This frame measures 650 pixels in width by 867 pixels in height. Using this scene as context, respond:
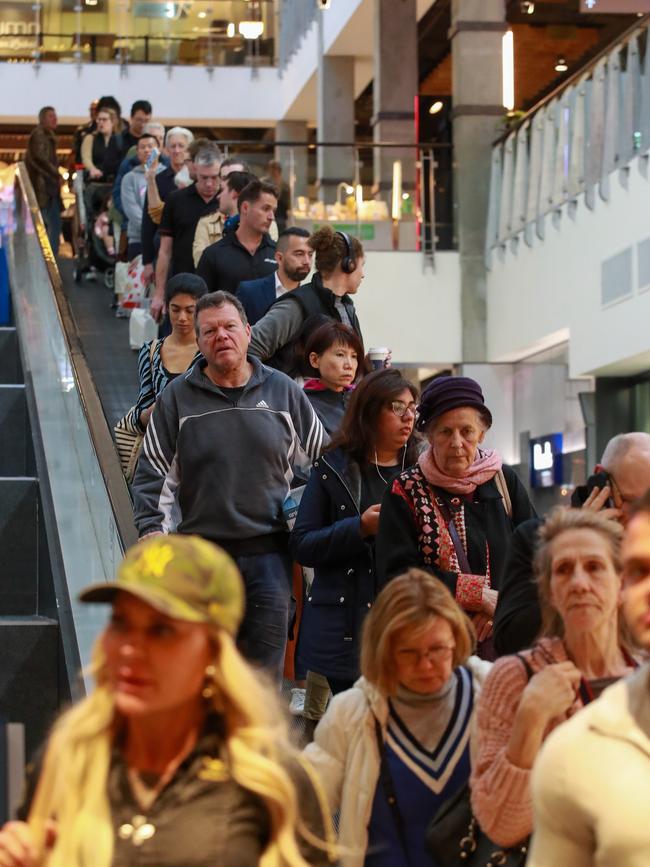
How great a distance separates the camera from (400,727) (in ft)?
13.6

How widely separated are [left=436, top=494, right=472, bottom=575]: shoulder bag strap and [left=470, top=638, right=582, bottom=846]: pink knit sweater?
5.04ft

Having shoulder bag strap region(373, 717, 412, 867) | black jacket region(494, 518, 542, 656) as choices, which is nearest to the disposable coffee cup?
black jacket region(494, 518, 542, 656)

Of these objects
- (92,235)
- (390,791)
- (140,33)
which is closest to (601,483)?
(390,791)

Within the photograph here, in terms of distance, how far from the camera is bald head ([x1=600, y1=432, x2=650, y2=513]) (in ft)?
16.9

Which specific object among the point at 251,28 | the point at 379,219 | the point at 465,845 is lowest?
the point at 465,845

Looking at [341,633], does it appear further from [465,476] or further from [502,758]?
[502,758]

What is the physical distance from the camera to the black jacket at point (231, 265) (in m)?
9.08

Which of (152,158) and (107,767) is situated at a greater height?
(152,158)

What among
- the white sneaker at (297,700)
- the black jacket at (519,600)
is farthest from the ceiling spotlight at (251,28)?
the black jacket at (519,600)

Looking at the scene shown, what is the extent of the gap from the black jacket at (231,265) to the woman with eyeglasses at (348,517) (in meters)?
2.84

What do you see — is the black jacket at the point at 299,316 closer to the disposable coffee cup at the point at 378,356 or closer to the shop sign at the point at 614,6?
the disposable coffee cup at the point at 378,356

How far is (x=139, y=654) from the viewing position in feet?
8.78

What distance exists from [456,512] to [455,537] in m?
0.07

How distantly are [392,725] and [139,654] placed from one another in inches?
60.8
